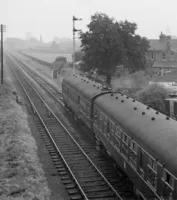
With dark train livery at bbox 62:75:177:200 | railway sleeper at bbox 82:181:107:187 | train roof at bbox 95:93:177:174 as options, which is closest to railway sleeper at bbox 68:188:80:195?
railway sleeper at bbox 82:181:107:187

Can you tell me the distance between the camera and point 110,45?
37.1 meters

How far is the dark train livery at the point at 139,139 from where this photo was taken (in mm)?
8594

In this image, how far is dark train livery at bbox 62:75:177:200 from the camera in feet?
28.2

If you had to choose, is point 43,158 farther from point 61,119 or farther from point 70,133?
point 61,119

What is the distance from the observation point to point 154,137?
9859mm

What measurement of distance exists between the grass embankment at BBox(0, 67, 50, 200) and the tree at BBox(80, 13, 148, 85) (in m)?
17.0

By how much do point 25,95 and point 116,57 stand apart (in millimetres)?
11919

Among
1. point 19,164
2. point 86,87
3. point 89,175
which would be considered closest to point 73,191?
point 89,175

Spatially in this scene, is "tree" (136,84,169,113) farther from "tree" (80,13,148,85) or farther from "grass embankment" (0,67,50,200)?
"tree" (80,13,148,85)

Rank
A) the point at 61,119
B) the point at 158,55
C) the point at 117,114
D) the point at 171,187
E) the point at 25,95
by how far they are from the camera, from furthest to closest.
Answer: the point at 158,55 < the point at 25,95 < the point at 61,119 < the point at 117,114 < the point at 171,187

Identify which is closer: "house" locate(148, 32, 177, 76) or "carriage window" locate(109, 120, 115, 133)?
"carriage window" locate(109, 120, 115, 133)

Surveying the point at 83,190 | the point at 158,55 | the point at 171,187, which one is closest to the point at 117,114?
the point at 83,190

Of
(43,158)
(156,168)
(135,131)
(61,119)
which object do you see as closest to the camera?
(156,168)

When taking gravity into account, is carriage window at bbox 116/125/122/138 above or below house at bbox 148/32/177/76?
below
